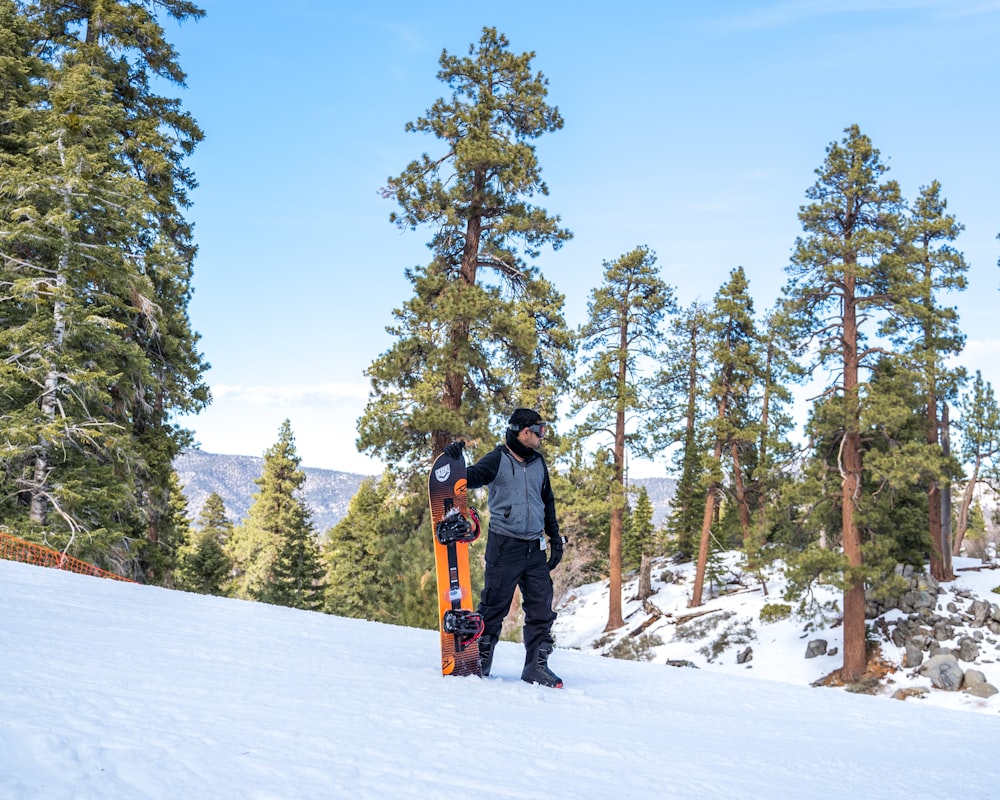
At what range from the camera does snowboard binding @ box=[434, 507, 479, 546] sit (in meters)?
5.65

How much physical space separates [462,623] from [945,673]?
20.3 m

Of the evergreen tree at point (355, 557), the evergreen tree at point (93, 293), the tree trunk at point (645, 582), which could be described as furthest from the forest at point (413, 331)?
the evergreen tree at point (355, 557)

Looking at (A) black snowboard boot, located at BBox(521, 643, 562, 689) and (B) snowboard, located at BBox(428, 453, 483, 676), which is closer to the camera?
(B) snowboard, located at BBox(428, 453, 483, 676)

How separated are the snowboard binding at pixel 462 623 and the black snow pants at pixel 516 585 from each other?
24cm


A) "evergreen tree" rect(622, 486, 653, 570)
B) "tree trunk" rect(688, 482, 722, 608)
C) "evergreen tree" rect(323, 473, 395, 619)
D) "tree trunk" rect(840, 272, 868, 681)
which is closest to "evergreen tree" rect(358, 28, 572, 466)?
"tree trunk" rect(840, 272, 868, 681)

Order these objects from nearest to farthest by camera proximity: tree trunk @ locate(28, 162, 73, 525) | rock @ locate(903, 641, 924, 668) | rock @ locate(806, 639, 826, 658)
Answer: tree trunk @ locate(28, 162, 73, 525), rock @ locate(903, 641, 924, 668), rock @ locate(806, 639, 826, 658)

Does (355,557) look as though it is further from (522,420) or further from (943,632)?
(522,420)

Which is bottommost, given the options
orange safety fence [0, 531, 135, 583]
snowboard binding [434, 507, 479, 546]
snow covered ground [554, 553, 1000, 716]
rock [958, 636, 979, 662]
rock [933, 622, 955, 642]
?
snow covered ground [554, 553, 1000, 716]

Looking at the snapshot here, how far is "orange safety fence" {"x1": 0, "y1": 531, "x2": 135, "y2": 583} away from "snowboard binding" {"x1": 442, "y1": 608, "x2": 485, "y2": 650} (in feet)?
33.8

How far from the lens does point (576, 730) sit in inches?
169

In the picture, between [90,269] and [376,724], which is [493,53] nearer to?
[90,269]

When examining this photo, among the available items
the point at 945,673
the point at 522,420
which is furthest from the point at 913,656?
the point at 522,420

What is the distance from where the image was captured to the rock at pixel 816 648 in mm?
24673

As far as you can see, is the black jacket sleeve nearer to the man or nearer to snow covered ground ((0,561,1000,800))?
the man
